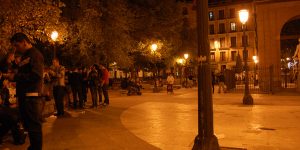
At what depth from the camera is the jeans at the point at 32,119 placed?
6.07m

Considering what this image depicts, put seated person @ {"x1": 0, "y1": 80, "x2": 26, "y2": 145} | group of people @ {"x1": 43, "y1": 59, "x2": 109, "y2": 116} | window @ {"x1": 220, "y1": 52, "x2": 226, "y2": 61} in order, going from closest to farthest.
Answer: seated person @ {"x1": 0, "y1": 80, "x2": 26, "y2": 145}, group of people @ {"x1": 43, "y1": 59, "x2": 109, "y2": 116}, window @ {"x1": 220, "y1": 52, "x2": 226, "y2": 61}

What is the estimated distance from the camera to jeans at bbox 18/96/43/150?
607cm

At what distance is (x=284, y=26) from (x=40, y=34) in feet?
62.8

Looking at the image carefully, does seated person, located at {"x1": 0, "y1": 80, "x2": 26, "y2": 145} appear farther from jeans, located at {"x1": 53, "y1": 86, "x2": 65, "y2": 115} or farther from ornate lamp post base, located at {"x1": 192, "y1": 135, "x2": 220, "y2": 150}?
jeans, located at {"x1": 53, "y1": 86, "x2": 65, "y2": 115}

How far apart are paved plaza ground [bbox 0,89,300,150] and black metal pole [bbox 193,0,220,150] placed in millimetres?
1126

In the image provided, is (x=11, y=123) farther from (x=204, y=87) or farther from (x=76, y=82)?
(x=76, y=82)

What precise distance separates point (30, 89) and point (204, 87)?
291 cm

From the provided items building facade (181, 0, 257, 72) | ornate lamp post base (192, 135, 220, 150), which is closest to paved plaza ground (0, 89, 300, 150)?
ornate lamp post base (192, 135, 220, 150)

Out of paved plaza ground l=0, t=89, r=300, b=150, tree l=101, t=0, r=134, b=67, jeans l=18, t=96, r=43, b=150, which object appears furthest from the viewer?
tree l=101, t=0, r=134, b=67

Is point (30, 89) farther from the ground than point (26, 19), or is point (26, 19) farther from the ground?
point (26, 19)

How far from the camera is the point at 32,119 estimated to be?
6.08 meters

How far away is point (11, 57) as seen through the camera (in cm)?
909

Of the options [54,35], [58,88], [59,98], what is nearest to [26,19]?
[54,35]

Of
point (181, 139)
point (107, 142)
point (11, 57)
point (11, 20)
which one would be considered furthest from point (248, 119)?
point (11, 20)
